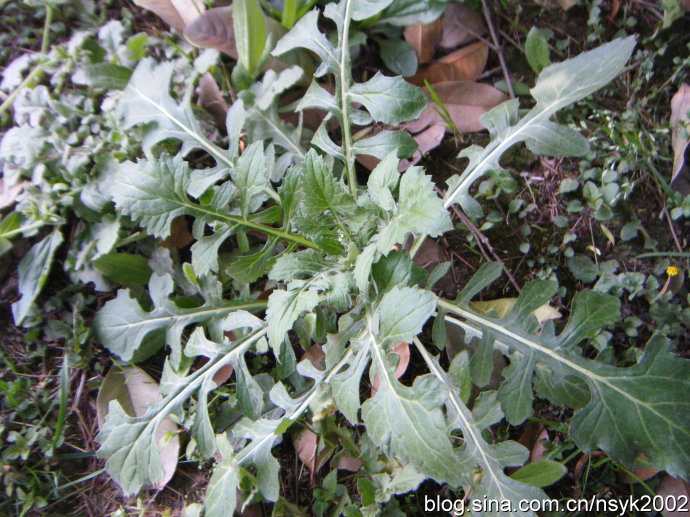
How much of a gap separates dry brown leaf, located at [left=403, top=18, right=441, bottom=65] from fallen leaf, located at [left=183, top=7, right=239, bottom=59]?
0.61 meters

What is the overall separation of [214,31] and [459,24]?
33.3 inches

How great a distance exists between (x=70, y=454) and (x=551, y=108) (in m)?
1.79

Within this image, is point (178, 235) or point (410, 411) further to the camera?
point (178, 235)

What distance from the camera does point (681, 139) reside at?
5.20ft

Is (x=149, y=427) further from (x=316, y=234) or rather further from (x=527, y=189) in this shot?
(x=527, y=189)

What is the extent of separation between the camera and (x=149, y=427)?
1.42 metres

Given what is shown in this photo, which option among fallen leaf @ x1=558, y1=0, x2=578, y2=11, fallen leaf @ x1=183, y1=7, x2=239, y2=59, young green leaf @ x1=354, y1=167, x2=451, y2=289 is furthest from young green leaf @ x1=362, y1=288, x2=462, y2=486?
fallen leaf @ x1=558, y1=0, x2=578, y2=11

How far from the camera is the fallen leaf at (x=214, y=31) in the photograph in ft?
5.64

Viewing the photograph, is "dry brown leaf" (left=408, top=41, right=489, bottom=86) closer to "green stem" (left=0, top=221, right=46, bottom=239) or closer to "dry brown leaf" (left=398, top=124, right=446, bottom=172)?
"dry brown leaf" (left=398, top=124, right=446, bottom=172)

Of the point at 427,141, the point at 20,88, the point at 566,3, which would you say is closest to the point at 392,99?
the point at 427,141

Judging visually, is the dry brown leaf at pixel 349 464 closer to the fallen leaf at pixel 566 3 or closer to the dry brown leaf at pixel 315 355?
the dry brown leaf at pixel 315 355

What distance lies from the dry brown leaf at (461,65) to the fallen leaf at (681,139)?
623 millimetres

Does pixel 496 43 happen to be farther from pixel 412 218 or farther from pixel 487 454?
pixel 487 454

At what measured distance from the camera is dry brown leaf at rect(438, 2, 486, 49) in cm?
182
